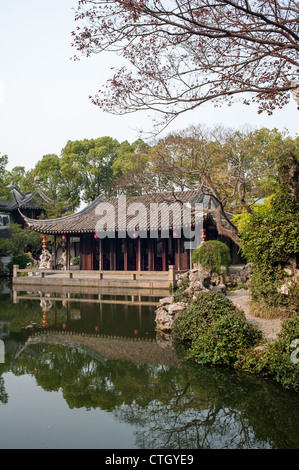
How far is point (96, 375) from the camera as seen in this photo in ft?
20.0

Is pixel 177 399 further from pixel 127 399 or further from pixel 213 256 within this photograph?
pixel 213 256

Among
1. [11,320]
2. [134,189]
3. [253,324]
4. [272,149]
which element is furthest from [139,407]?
[134,189]

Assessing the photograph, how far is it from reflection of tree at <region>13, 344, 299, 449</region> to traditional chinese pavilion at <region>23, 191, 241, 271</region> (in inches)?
485

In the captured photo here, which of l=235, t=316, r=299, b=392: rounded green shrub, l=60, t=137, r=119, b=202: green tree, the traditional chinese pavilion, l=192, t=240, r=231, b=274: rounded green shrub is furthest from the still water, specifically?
l=60, t=137, r=119, b=202: green tree

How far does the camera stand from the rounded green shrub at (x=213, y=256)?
46.0 ft

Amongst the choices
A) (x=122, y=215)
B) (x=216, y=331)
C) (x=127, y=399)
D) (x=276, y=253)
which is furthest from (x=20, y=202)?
(x=127, y=399)

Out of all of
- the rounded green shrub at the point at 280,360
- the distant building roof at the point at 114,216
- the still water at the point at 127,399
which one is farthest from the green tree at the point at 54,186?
the rounded green shrub at the point at 280,360

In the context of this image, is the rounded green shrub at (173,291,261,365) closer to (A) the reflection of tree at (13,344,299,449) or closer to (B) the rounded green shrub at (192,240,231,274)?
(A) the reflection of tree at (13,344,299,449)

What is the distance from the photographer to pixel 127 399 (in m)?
5.15

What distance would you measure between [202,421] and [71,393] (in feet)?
6.33

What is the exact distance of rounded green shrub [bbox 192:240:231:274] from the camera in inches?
552

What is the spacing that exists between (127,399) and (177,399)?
0.66 metres

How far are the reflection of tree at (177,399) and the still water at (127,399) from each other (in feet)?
0.04

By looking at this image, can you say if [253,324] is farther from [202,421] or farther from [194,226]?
[194,226]
